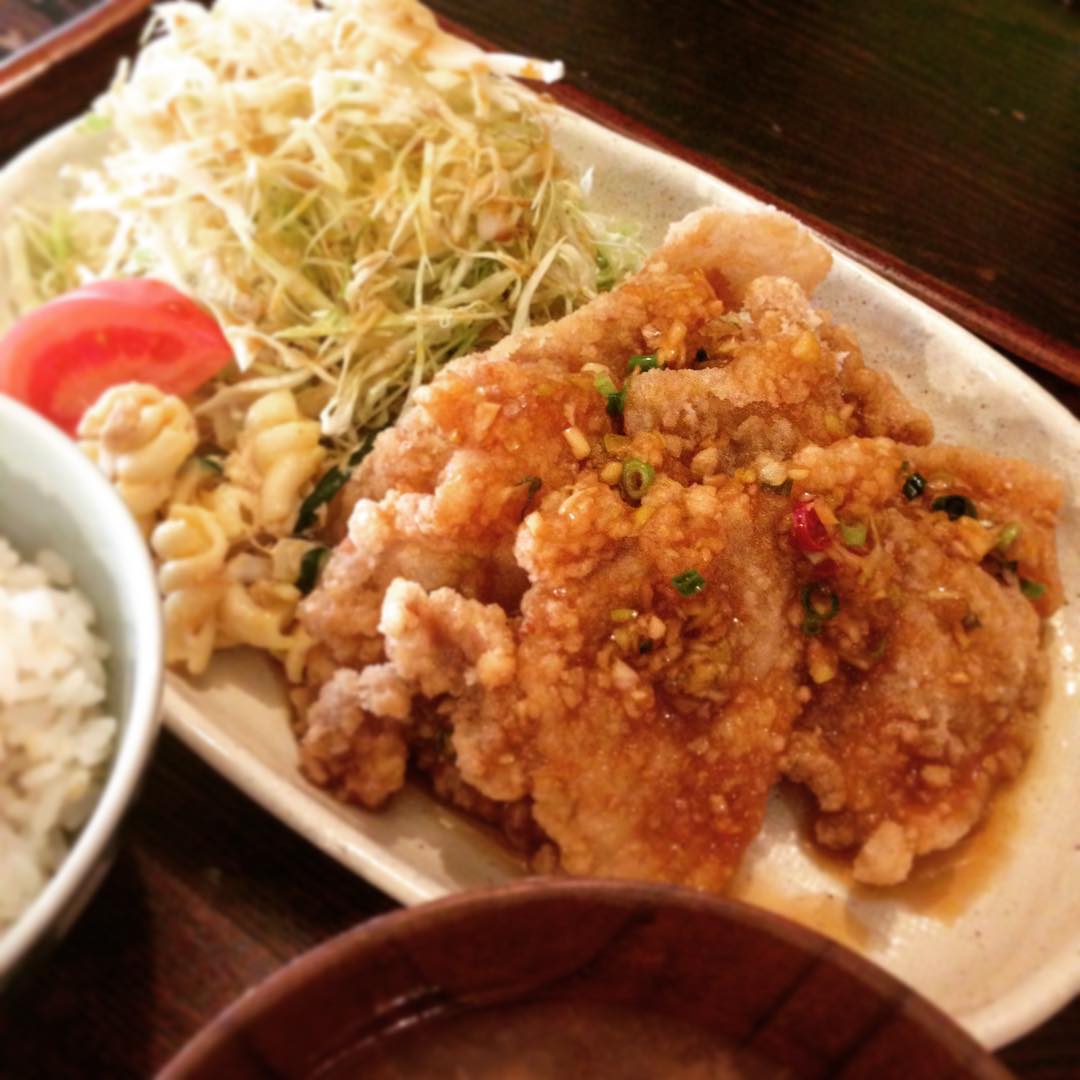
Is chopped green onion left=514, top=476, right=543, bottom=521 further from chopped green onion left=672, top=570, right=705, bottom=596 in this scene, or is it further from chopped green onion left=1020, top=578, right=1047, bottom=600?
chopped green onion left=1020, top=578, right=1047, bottom=600

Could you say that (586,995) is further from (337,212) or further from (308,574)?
A: (337,212)

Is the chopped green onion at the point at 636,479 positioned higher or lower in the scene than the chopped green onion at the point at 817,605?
higher

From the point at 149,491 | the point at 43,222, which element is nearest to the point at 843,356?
the point at 149,491

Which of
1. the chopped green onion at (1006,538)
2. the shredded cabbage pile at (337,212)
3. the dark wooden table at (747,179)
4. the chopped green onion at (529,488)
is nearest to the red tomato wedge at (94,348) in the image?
the shredded cabbage pile at (337,212)

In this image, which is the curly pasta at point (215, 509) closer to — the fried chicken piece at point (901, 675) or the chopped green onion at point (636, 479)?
the chopped green onion at point (636, 479)

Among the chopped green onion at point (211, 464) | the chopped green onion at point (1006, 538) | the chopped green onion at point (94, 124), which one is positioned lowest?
the chopped green onion at point (211, 464)

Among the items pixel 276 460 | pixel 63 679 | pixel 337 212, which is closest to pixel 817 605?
pixel 276 460

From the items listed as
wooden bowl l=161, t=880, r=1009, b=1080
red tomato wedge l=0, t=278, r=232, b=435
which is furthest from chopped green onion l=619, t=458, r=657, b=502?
red tomato wedge l=0, t=278, r=232, b=435

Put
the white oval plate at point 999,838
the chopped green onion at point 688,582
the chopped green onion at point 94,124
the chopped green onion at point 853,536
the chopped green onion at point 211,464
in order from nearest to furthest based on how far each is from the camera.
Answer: the white oval plate at point 999,838
the chopped green onion at point 688,582
the chopped green onion at point 853,536
the chopped green onion at point 211,464
the chopped green onion at point 94,124
